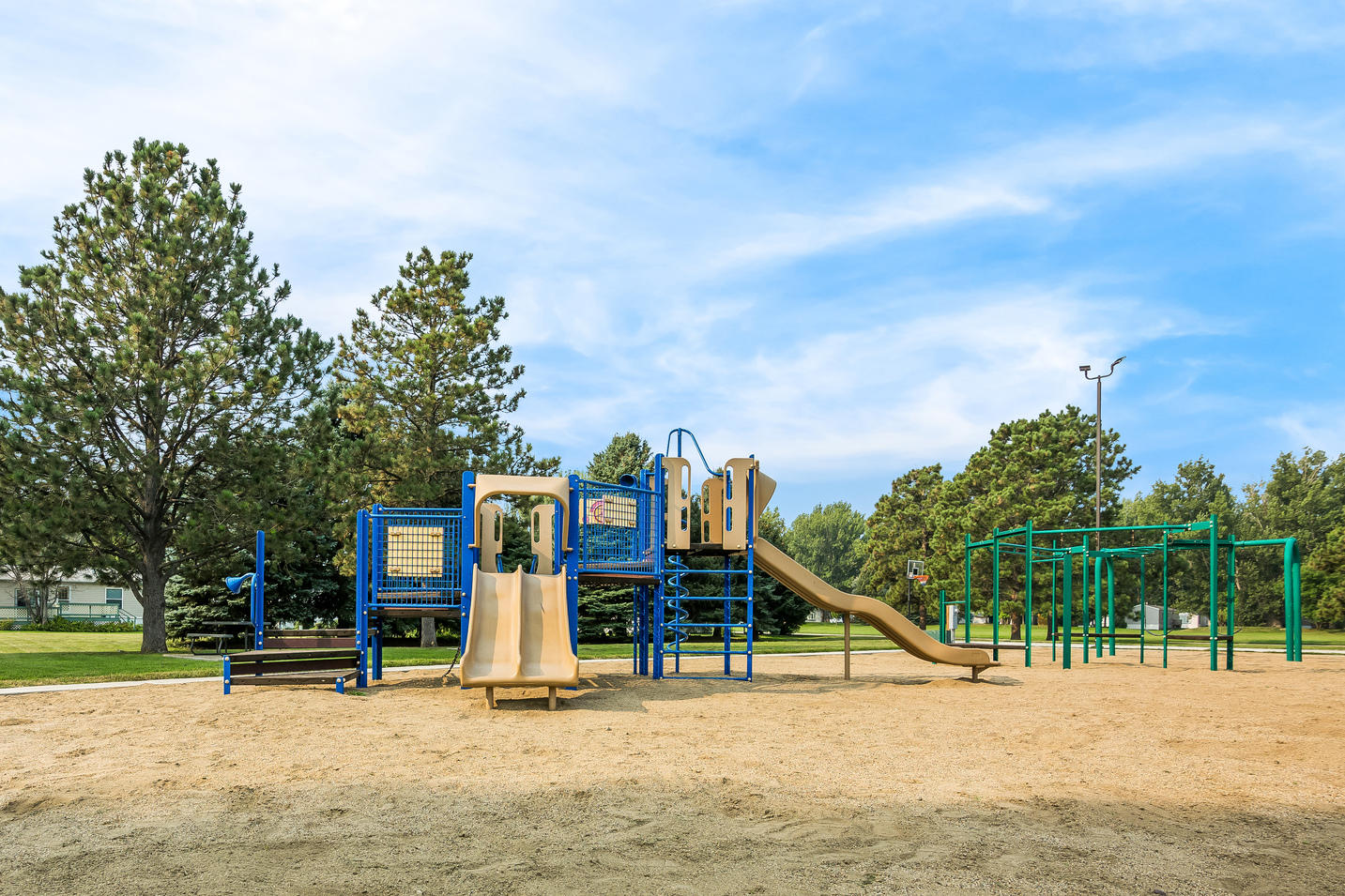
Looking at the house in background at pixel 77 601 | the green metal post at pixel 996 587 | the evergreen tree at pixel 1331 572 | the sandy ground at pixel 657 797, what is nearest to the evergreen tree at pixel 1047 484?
the evergreen tree at pixel 1331 572

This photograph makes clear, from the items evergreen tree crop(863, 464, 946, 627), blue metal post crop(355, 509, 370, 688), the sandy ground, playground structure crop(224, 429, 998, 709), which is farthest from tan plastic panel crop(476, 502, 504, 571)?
evergreen tree crop(863, 464, 946, 627)

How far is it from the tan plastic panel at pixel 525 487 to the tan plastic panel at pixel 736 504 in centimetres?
286

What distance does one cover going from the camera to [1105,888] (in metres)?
4.82

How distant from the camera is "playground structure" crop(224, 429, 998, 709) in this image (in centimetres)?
1177

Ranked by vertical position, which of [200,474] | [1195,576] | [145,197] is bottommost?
[1195,576]

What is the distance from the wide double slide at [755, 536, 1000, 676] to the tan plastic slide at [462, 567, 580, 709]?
13.2 ft

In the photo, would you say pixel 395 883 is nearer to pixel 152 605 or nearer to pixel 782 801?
pixel 782 801

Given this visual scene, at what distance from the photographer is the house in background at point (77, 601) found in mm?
48500

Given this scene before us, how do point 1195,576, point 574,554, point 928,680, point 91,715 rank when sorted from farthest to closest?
1. point 1195,576
2. point 928,680
3. point 574,554
4. point 91,715

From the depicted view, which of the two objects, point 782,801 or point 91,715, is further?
point 91,715

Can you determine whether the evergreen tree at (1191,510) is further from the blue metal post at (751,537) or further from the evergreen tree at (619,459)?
the blue metal post at (751,537)

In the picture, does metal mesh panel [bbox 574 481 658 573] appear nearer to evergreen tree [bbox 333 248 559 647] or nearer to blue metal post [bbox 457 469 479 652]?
blue metal post [bbox 457 469 479 652]

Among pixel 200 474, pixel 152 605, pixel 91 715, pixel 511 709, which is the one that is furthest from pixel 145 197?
pixel 511 709

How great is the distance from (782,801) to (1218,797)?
3.16 m
